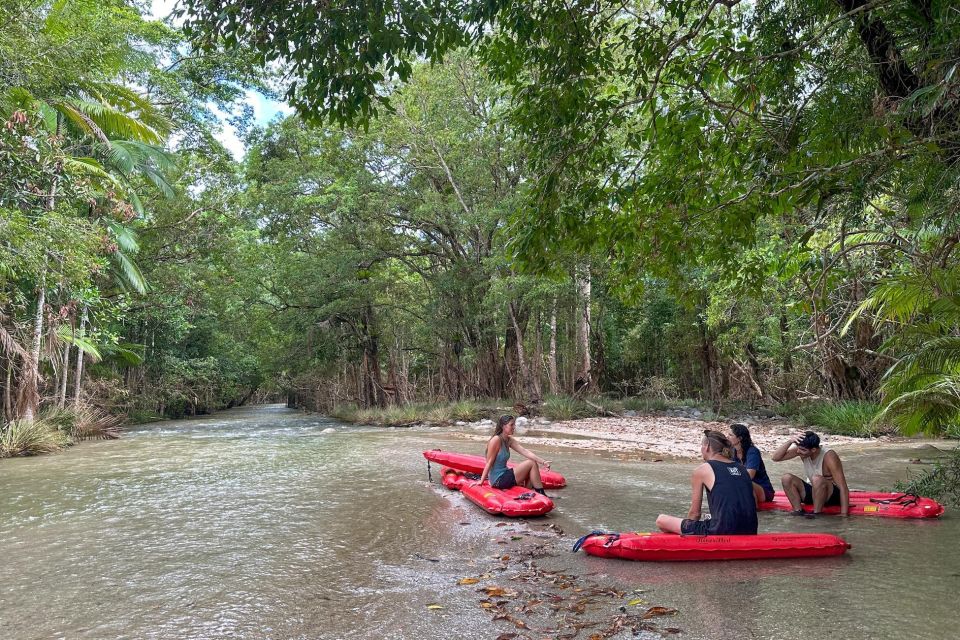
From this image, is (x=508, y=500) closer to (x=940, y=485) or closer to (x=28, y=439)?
(x=940, y=485)

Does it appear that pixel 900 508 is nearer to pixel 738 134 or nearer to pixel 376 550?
pixel 738 134

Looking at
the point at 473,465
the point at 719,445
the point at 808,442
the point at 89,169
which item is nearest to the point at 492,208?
the point at 89,169

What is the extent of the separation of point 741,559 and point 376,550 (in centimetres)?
307

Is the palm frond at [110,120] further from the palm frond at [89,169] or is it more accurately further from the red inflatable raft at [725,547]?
the red inflatable raft at [725,547]

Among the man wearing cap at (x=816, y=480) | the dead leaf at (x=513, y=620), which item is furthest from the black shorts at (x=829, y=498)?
the dead leaf at (x=513, y=620)

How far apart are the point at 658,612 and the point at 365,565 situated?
7.99 feet

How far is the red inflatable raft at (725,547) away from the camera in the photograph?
4.94 metres

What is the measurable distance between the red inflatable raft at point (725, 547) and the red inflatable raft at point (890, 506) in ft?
5.48

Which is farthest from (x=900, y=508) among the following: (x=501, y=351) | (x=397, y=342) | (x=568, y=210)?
(x=397, y=342)

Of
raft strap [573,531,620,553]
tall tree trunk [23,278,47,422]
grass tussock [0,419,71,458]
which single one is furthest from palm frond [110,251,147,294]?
raft strap [573,531,620,553]

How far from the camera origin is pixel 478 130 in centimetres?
2031

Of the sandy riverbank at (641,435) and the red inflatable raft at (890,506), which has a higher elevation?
the red inflatable raft at (890,506)

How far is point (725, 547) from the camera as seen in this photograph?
4.95 meters

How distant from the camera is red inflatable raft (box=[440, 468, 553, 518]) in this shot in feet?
22.1
